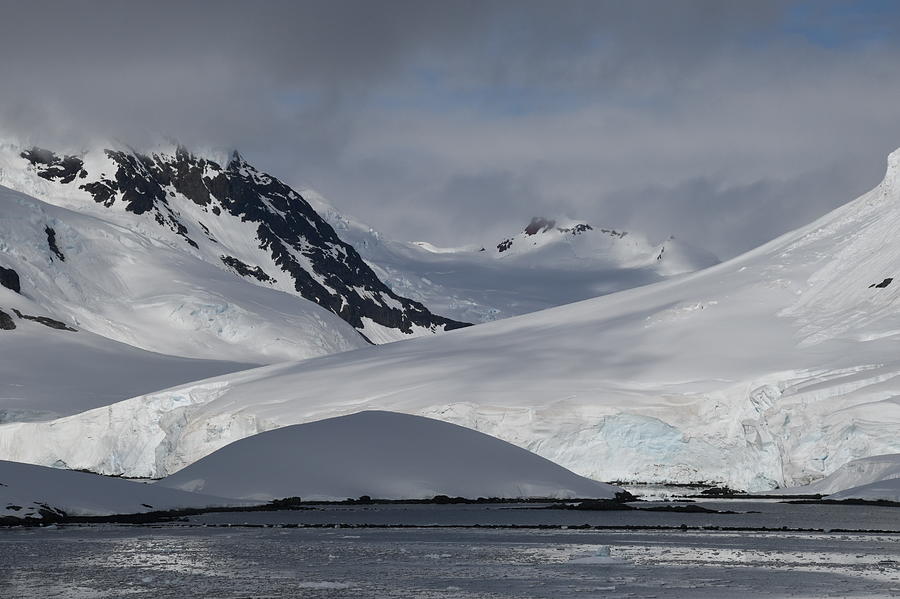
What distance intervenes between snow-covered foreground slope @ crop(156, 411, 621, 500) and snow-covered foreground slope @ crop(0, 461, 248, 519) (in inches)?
187

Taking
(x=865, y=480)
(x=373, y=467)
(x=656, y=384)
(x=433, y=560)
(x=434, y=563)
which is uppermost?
(x=656, y=384)

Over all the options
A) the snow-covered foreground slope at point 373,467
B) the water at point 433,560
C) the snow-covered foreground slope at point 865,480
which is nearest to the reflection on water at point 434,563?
the water at point 433,560

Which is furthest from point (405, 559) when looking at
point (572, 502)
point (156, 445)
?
point (156, 445)

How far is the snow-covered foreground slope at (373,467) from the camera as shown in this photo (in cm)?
7162

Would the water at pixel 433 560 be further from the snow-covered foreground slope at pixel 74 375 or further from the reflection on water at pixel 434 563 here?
the snow-covered foreground slope at pixel 74 375

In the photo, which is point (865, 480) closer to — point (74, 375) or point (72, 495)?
point (72, 495)

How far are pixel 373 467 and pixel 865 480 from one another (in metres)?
30.6

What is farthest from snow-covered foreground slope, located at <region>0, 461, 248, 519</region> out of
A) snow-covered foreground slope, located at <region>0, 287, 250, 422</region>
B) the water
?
snow-covered foreground slope, located at <region>0, 287, 250, 422</region>

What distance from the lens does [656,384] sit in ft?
350

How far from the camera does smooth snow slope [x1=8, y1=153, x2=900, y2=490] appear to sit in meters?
91.6

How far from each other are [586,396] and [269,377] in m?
40.1

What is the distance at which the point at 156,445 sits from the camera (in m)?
117

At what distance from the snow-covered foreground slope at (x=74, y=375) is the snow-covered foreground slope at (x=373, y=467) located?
8060cm

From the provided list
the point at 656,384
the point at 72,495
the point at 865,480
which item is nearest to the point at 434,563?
the point at 72,495
